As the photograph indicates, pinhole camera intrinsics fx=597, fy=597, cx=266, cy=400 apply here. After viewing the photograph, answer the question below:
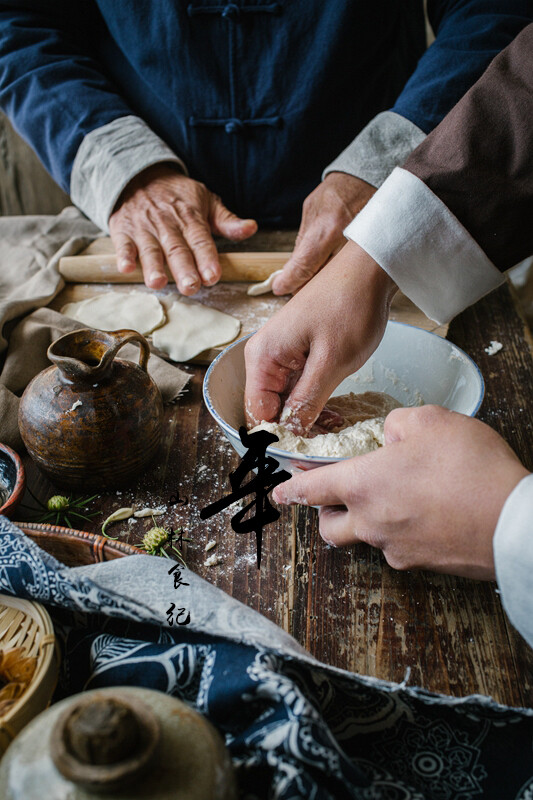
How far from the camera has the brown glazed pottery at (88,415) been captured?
1.00 meters

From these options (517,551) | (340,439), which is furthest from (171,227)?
(517,551)

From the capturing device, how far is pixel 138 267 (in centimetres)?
169

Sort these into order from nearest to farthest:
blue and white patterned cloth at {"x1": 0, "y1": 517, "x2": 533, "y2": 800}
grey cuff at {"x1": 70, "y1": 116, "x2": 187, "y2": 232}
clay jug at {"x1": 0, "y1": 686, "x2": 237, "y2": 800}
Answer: clay jug at {"x1": 0, "y1": 686, "x2": 237, "y2": 800}
blue and white patterned cloth at {"x1": 0, "y1": 517, "x2": 533, "y2": 800}
grey cuff at {"x1": 70, "y1": 116, "x2": 187, "y2": 232}

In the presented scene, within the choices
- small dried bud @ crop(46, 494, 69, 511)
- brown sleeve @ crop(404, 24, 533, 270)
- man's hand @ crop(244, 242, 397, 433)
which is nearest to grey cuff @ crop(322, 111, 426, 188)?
brown sleeve @ crop(404, 24, 533, 270)

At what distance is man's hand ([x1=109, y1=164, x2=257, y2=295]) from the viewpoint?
1601mm

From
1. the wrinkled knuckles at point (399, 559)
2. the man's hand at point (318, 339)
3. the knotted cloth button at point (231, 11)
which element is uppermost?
the knotted cloth button at point (231, 11)

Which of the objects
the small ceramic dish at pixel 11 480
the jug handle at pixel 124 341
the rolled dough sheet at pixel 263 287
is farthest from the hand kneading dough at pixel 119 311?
the small ceramic dish at pixel 11 480

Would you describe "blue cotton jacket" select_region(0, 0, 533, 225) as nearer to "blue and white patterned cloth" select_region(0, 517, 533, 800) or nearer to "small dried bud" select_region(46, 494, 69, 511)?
"small dried bud" select_region(46, 494, 69, 511)

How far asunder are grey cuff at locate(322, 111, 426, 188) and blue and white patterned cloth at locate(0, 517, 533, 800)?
4.05 ft

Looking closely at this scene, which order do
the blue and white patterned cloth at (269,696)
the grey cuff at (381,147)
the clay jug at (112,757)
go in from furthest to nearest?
the grey cuff at (381,147), the blue and white patterned cloth at (269,696), the clay jug at (112,757)

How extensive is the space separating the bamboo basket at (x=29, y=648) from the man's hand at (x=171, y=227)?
1.03 m

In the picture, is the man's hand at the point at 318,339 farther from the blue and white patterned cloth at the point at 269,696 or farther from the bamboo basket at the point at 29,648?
the bamboo basket at the point at 29,648

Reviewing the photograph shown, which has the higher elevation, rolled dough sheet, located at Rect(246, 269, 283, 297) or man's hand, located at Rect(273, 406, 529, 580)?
man's hand, located at Rect(273, 406, 529, 580)

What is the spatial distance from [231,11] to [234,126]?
274mm
